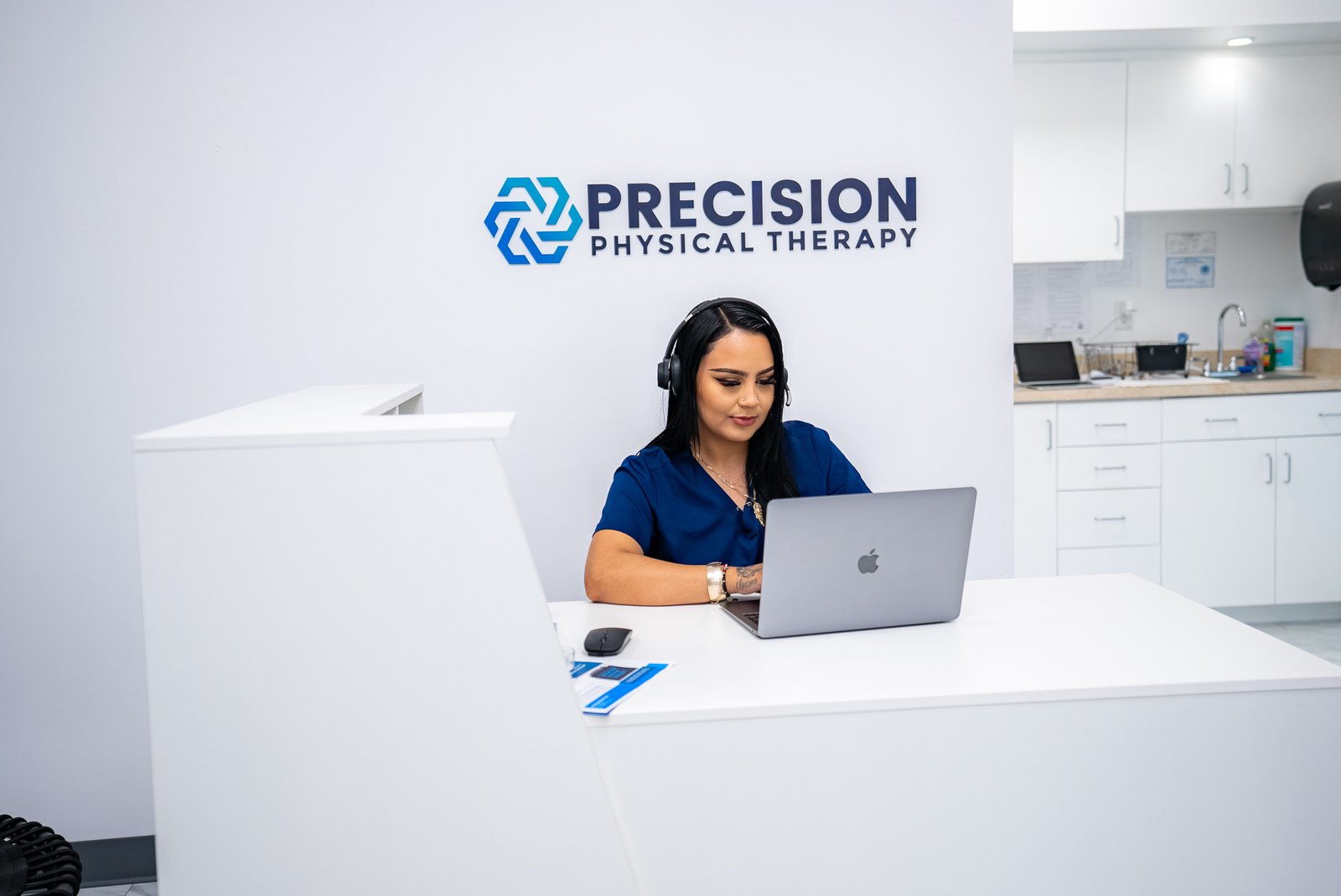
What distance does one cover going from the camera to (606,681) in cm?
148

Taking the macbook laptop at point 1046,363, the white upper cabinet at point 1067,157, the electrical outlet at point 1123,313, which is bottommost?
the macbook laptop at point 1046,363

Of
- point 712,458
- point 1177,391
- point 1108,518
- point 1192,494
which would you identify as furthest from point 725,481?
point 1192,494

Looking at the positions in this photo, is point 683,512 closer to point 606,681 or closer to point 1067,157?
point 606,681

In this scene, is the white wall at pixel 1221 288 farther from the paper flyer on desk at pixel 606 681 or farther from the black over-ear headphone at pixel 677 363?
the paper flyer on desk at pixel 606 681

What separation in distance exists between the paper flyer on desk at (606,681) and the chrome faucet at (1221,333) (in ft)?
13.5

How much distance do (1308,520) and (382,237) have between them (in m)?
3.86

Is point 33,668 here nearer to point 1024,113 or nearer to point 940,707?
point 940,707

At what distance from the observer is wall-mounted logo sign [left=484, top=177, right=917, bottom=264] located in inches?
102

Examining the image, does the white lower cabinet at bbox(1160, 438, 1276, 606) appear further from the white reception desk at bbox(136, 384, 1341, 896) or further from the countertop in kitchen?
the white reception desk at bbox(136, 384, 1341, 896)

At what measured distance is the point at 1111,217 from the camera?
14.5 ft

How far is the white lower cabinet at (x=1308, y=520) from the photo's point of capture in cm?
421

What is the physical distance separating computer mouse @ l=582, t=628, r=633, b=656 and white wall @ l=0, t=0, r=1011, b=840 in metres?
1.05

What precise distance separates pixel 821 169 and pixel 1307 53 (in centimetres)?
309

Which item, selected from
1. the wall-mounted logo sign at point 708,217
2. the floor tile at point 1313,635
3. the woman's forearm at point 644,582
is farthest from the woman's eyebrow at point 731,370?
the floor tile at point 1313,635
